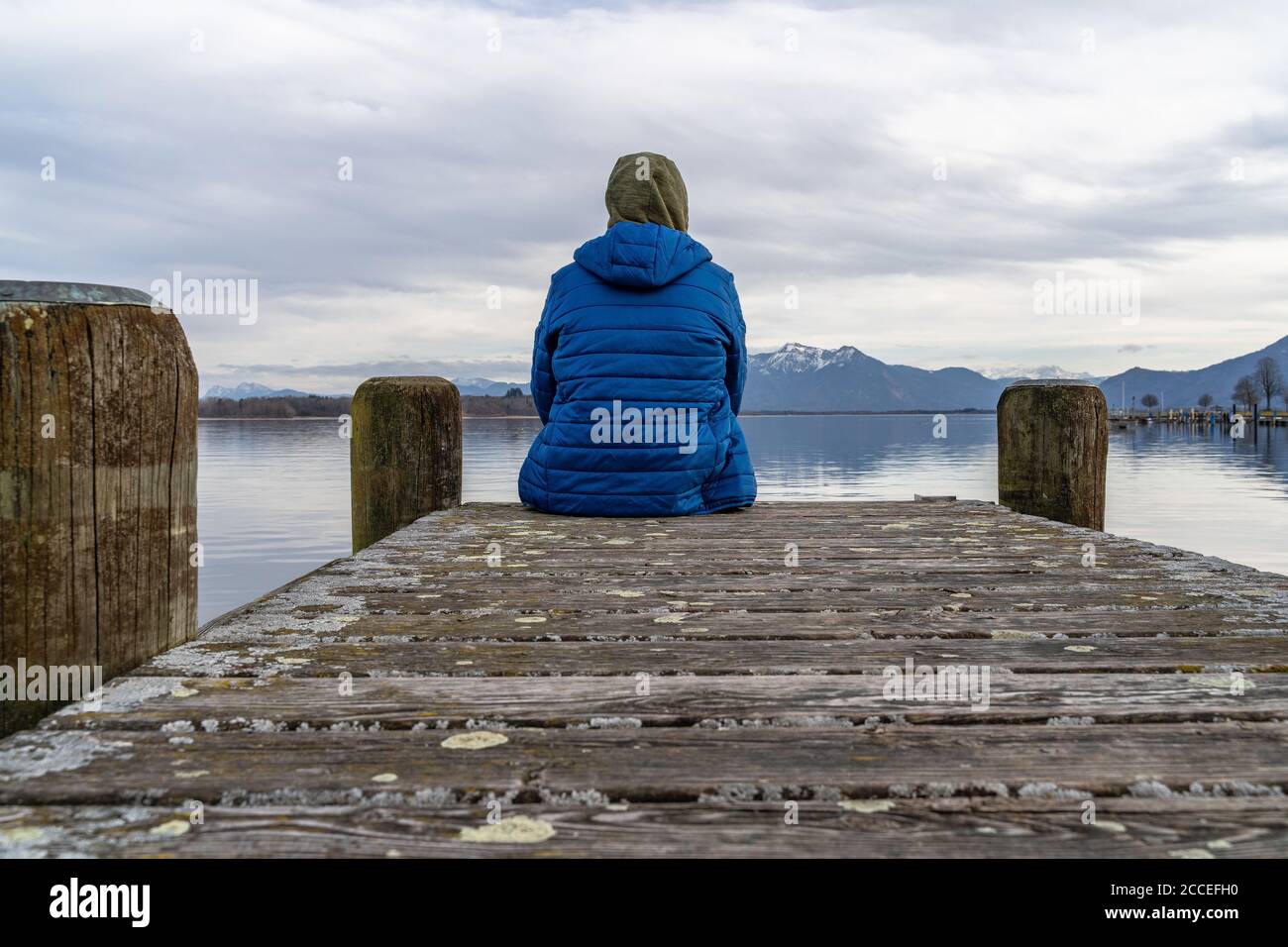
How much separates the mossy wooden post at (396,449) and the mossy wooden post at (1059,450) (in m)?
3.90

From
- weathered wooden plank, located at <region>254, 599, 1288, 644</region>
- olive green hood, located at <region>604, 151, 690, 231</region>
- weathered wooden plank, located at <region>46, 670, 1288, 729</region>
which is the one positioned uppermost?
olive green hood, located at <region>604, 151, 690, 231</region>

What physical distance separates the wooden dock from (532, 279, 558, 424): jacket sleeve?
8.72 ft

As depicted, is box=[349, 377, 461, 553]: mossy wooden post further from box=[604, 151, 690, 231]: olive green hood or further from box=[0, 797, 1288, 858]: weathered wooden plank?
box=[0, 797, 1288, 858]: weathered wooden plank

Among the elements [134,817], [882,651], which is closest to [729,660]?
[882,651]

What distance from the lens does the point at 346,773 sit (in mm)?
1672

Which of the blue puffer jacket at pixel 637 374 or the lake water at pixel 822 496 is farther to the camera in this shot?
the lake water at pixel 822 496

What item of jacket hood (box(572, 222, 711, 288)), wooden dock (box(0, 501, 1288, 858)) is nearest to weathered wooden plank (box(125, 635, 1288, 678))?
wooden dock (box(0, 501, 1288, 858))

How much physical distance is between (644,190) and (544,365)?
130 cm

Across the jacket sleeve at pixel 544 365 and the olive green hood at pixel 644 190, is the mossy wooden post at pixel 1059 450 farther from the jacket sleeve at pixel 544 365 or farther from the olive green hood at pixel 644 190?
the jacket sleeve at pixel 544 365

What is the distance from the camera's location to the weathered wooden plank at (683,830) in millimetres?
1416

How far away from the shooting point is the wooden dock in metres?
1.48

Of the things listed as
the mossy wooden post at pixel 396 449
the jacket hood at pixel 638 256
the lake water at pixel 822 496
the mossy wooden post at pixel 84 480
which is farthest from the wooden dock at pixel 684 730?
the lake water at pixel 822 496

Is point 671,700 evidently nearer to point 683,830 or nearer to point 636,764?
point 636,764

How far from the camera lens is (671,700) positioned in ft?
6.81
